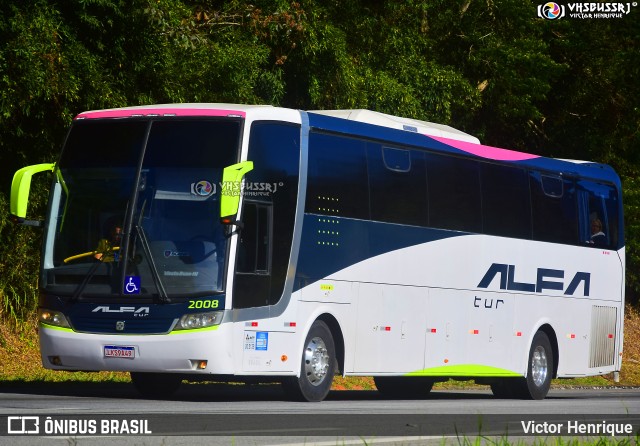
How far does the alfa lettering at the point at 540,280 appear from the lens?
881 inches

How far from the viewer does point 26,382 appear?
21250 mm

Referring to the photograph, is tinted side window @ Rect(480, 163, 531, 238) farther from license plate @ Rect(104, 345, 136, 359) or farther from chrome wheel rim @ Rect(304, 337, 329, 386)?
license plate @ Rect(104, 345, 136, 359)

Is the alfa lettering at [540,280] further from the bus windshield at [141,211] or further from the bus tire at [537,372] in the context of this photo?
the bus windshield at [141,211]

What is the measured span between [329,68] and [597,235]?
6.68m

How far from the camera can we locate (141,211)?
16984mm

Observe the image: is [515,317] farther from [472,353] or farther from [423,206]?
[423,206]

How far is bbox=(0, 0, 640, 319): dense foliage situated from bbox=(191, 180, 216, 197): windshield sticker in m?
5.62

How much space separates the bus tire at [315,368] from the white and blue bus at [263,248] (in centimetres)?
2

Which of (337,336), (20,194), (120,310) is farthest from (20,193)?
(337,336)

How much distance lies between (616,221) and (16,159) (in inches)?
422

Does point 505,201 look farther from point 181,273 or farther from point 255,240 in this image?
point 181,273

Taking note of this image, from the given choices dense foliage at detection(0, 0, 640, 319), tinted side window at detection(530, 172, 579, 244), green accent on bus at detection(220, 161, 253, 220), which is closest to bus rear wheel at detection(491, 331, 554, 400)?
tinted side window at detection(530, 172, 579, 244)

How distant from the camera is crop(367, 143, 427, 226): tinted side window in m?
19.6

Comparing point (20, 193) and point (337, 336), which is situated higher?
point (20, 193)
